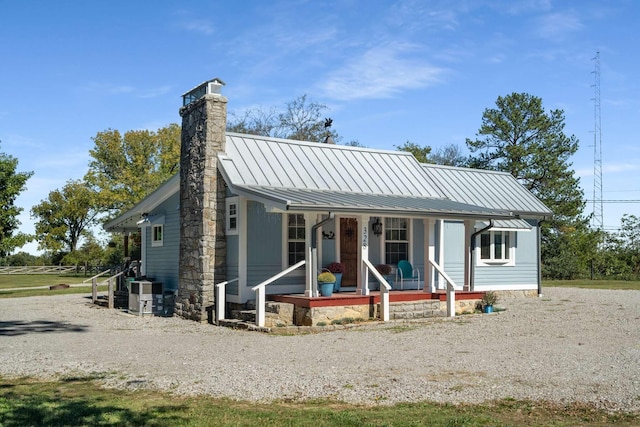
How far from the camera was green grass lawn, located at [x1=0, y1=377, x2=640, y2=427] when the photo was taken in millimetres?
6309

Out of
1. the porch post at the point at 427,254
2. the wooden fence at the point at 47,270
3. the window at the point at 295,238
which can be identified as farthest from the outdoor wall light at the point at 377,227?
the wooden fence at the point at 47,270

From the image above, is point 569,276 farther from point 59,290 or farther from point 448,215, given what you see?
point 59,290

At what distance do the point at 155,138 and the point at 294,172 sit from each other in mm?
32700

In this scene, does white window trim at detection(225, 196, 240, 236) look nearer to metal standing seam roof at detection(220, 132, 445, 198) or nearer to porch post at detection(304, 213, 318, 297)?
metal standing seam roof at detection(220, 132, 445, 198)

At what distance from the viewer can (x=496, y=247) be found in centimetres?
2106

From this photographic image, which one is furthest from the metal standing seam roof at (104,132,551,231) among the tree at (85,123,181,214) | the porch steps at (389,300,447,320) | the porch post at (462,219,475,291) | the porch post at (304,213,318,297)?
the tree at (85,123,181,214)

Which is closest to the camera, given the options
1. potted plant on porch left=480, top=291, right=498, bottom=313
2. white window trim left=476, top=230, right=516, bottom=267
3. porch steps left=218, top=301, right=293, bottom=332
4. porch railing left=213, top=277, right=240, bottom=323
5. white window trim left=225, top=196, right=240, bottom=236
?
porch steps left=218, top=301, right=293, bottom=332

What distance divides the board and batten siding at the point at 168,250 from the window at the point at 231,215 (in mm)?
2813

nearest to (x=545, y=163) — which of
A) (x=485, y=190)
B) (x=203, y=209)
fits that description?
(x=485, y=190)

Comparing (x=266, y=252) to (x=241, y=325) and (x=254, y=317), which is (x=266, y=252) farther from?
(x=241, y=325)

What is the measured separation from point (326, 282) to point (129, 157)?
37.1 metres

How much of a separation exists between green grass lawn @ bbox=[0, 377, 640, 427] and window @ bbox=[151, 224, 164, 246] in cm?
1194

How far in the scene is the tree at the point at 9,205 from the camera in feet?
90.5

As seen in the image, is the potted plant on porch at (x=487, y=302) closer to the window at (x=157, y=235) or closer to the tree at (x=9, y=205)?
the window at (x=157, y=235)
